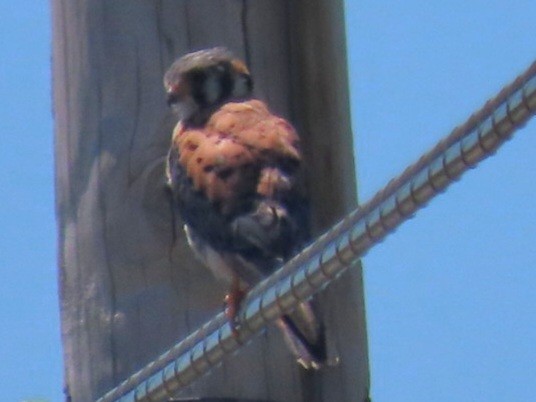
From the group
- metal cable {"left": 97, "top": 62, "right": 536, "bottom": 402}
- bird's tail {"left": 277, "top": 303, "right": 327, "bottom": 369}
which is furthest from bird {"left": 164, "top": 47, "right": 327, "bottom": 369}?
metal cable {"left": 97, "top": 62, "right": 536, "bottom": 402}

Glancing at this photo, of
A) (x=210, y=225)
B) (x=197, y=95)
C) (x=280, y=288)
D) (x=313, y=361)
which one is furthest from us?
(x=197, y=95)

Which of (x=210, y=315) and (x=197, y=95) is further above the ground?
(x=197, y=95)

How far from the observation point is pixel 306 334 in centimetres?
568

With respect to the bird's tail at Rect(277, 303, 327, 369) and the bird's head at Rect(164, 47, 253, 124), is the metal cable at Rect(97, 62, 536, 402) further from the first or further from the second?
the bird's head at Rect(164, 47, 253, 124)

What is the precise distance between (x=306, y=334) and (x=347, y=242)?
3.75 ft

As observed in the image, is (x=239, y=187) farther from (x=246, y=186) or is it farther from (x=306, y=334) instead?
(x=306, y=334)

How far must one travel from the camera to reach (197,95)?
272 inches

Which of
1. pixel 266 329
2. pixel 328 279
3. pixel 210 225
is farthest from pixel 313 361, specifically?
pixel 328 279

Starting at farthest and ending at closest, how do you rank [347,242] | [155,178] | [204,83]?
1. [204,83]
2. [155,178]
3. [347,242]

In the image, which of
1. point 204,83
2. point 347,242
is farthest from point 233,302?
point 204,83

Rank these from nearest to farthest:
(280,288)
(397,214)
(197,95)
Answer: (397,214), (280,288), (197,95)

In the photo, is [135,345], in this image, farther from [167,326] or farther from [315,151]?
[315,151]

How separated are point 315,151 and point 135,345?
819mm

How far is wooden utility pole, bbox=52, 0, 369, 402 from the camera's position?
5922mm
